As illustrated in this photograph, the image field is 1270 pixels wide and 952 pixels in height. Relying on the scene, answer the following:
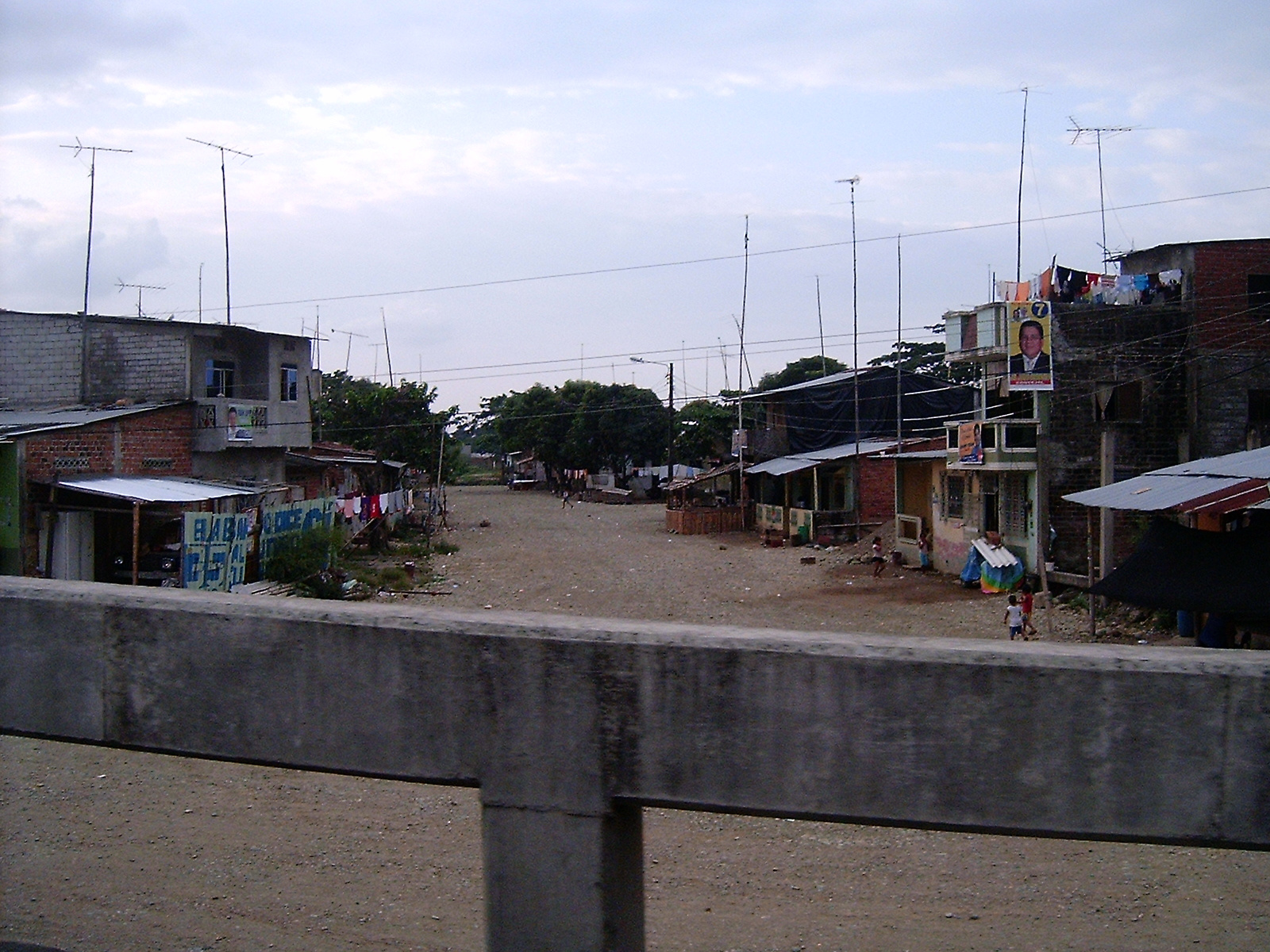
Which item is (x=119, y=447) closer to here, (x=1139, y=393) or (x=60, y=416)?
(x=60, y=416)

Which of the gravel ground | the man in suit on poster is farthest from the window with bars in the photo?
the gravel ground

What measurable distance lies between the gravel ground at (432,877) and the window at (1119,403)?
1888cm

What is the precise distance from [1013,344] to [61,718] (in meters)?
22.8

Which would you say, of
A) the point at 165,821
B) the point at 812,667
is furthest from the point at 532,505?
the point at 812,667

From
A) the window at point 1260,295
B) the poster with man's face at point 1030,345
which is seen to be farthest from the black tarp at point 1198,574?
the window at point 1260,295

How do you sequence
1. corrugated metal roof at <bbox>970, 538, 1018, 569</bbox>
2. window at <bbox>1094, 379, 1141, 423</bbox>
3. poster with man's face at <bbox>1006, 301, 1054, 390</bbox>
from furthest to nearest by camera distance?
window at <bbox>1094, 379, 1141, 423</bbox>, poster with man's face at <bbox>1006, 301, 1054, 390</bbox>, corrugated metal roof at <bbox>970, 538, 1018, 569</bbox>

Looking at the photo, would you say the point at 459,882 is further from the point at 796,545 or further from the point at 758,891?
the point at 796,545

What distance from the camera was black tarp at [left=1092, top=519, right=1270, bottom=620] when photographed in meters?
9.41

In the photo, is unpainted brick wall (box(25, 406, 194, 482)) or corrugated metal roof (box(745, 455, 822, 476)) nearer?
unpainted brick wall (box(25, 406, 194, 482))

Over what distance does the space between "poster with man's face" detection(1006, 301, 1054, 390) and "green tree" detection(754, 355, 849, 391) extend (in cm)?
3627

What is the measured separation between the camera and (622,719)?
290 cm

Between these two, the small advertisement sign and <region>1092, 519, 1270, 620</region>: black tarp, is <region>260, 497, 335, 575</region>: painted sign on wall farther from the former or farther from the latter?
<region>1092, 519, 1270, 620</region>: black tarp

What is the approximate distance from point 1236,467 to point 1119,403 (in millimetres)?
13953

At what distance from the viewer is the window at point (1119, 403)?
23344mm
